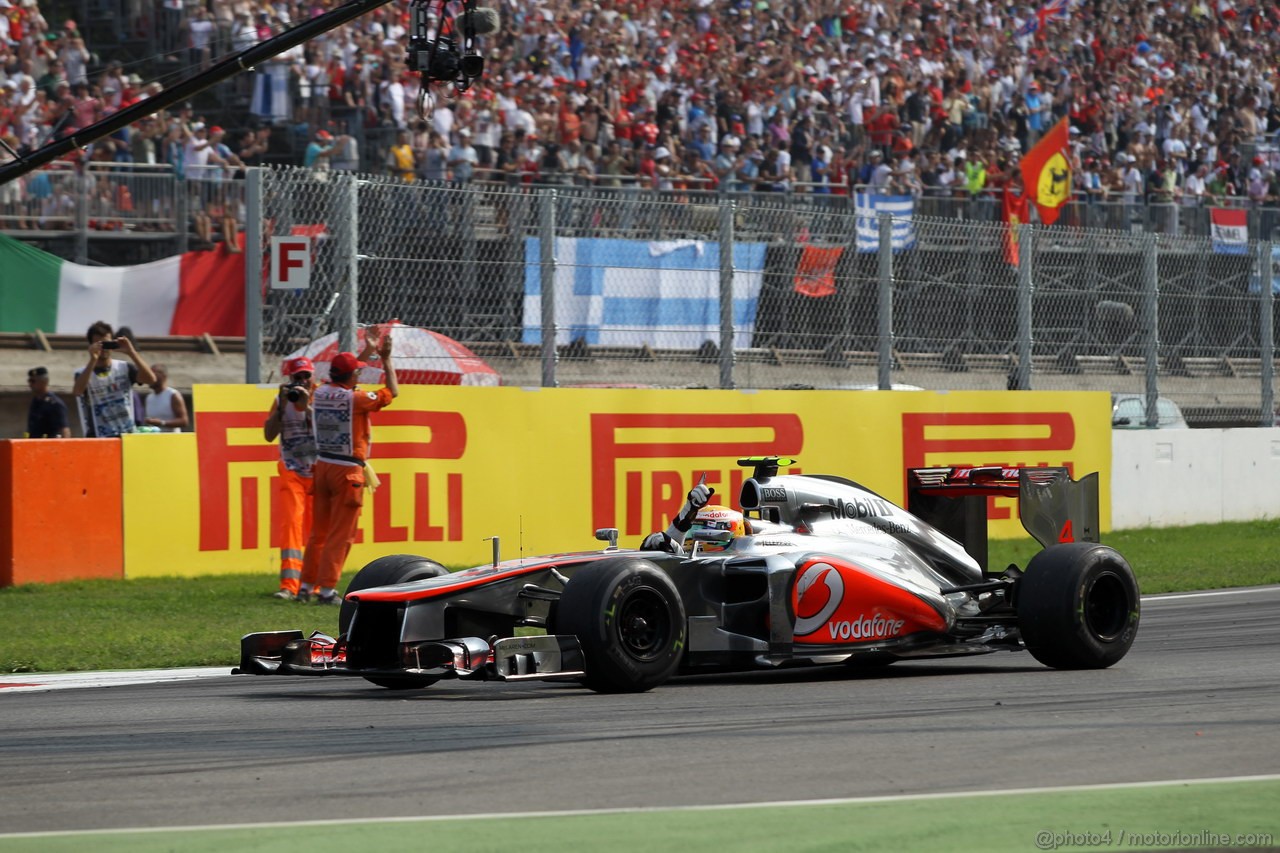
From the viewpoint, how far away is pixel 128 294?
18.2 metres

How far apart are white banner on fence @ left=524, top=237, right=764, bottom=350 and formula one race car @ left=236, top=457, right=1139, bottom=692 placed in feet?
17.9

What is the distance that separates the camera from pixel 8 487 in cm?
1292

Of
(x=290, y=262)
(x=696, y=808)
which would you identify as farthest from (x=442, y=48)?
(x=696, y=808)

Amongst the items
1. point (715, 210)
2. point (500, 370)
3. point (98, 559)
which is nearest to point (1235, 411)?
point (715, 210)

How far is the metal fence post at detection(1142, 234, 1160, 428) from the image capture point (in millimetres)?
18172

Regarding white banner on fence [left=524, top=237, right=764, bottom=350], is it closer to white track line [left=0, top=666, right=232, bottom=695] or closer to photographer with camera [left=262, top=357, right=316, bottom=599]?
photographer with camera [left=262, top=357, right=316, bottom=599]

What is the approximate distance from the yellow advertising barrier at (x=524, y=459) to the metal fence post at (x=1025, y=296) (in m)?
0.43

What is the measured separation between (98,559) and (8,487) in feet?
2.57

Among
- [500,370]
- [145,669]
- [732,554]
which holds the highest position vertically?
[500,370]

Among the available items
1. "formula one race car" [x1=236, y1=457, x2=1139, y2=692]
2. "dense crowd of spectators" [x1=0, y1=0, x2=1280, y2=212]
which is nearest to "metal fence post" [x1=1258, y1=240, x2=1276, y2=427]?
"dense crowd of spectators" [x1=0, y1=0, x2=1280, y2=212]

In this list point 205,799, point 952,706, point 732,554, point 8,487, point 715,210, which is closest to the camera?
point 205,799

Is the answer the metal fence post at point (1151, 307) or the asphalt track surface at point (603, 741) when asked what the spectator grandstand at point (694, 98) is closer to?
the metal fence post at point (1151, 307)

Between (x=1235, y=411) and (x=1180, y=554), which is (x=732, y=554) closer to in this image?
(x=1180, y=554)

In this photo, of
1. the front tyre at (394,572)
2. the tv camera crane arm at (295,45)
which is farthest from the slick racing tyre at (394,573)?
the tv camera crane arm at (295,45)
